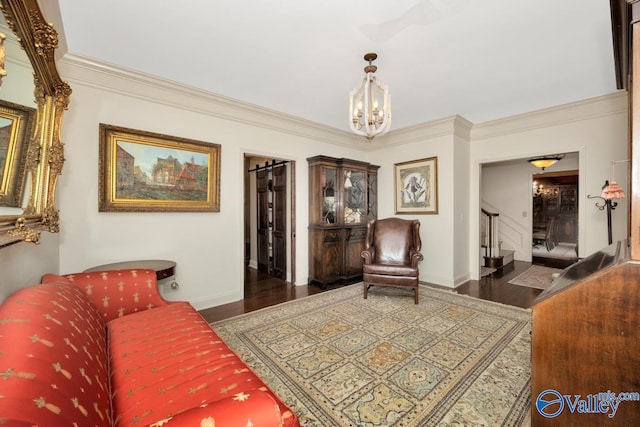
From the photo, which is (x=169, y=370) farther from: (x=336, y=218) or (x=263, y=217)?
(x=263, y=217)

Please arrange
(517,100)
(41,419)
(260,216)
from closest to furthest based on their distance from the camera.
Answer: (41,419)
(517,100)
(260,216)

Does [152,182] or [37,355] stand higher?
[152,182]

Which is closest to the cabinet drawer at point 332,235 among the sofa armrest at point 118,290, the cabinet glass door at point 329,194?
the cabinet glass door at point 329,194

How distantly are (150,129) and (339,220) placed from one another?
9.15ft

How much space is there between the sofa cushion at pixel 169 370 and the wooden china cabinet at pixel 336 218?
253 centimetres

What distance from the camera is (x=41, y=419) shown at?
0.58 meters

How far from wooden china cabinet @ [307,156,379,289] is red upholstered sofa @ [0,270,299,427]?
2488 mm

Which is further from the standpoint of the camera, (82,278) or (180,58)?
(180,58)

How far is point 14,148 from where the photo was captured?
1177 mm

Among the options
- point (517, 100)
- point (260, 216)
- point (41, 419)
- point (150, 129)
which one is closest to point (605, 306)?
point (41, 419)

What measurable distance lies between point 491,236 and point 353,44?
5.12 meters

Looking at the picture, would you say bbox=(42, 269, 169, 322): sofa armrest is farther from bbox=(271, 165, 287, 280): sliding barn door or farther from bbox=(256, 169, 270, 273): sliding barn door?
bbox=(256, 169, 270, 273): sliding barn door

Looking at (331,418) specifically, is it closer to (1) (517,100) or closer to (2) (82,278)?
(2) (82,278)

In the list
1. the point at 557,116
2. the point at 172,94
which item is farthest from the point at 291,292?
the point at 557,116
